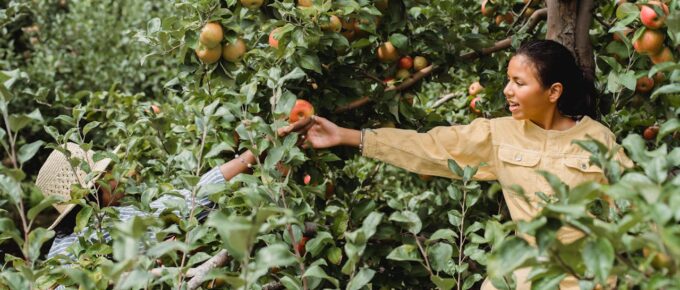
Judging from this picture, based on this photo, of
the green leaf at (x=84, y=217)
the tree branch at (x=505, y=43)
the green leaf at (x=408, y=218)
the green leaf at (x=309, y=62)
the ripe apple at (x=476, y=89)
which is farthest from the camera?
the ripe apple at (x=476, y=89)

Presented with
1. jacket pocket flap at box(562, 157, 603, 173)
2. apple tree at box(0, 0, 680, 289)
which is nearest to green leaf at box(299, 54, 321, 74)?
apple tree at box(0, 0, 680, 289)

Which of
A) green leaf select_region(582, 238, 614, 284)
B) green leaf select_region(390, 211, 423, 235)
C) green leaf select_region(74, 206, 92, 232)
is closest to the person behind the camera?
green leaf select_region(582, 238, 614, 284)

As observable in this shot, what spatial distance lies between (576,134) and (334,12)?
61cm

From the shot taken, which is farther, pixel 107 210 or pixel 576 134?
pixel 576 134

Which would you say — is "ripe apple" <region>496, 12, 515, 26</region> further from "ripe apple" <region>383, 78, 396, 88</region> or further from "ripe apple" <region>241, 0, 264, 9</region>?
"ripe apple" <region>241, 0, 264, 9</region>

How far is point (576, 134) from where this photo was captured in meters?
1.69

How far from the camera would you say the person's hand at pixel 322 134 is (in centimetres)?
170

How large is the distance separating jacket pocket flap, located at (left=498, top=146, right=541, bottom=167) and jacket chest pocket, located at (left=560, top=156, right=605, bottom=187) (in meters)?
0.06

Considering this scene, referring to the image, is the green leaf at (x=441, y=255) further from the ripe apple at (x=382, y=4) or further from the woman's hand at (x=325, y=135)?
the ripe apple at (x=382, y=4)

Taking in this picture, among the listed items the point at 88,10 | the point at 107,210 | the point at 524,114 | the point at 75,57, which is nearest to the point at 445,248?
the point at 524,114

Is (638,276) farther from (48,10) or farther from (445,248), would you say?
(48,10)

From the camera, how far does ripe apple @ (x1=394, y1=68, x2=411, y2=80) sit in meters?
2.04

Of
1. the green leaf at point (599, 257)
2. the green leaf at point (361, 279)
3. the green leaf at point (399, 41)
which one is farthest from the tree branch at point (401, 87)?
the green leaf at point (599, 257)

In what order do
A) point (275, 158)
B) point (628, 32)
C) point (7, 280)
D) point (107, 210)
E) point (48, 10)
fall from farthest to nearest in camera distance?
point (48, 10)
point (628, 32)
point (107, 210)
point (275, 158)
point (7, 280)
